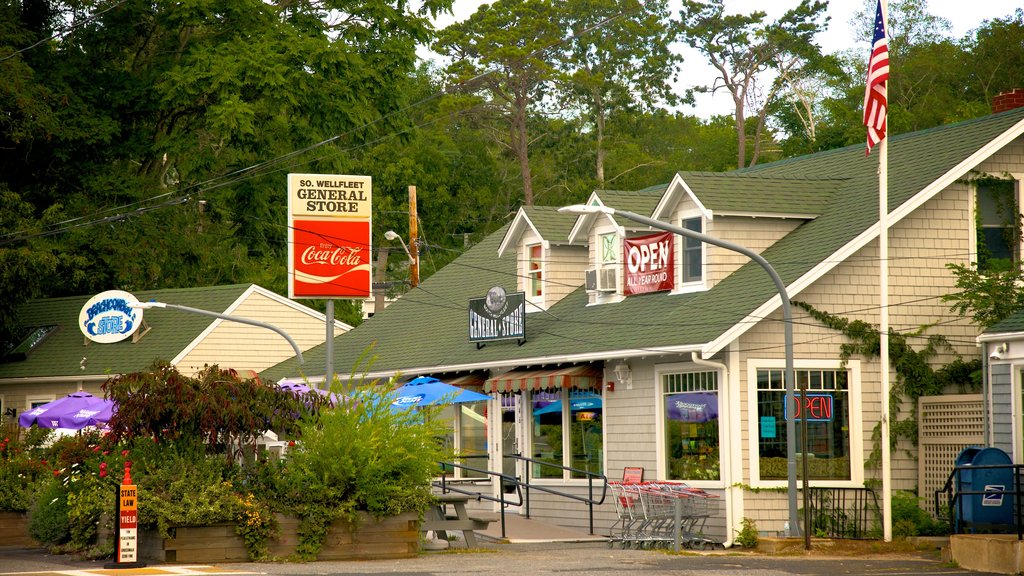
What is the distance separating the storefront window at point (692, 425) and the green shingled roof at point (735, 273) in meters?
0.90

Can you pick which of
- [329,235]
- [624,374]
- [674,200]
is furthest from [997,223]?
[329,235]

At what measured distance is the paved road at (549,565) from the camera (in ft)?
58.8

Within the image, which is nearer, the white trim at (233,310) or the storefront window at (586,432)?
the storefront window at (586,432)

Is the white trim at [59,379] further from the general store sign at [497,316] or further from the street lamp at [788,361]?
the street lamp at [788,361]

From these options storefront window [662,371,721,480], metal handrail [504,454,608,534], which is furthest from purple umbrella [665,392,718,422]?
metal handrail [504,454,608,534]

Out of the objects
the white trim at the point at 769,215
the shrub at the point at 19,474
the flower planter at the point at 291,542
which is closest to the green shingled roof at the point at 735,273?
the white trim at the point at 769,215

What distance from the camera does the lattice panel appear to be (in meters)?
23.1

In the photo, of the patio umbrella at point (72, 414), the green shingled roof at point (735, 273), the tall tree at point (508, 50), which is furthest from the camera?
the tall tree at point (508, 50)

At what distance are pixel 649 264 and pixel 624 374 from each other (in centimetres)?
274

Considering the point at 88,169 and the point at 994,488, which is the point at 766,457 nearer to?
the point at 994,488

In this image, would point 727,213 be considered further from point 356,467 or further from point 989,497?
point 356,467

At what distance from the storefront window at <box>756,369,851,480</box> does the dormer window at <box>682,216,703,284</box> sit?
349 cm

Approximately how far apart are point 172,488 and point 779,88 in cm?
5049

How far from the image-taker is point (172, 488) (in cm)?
1903
